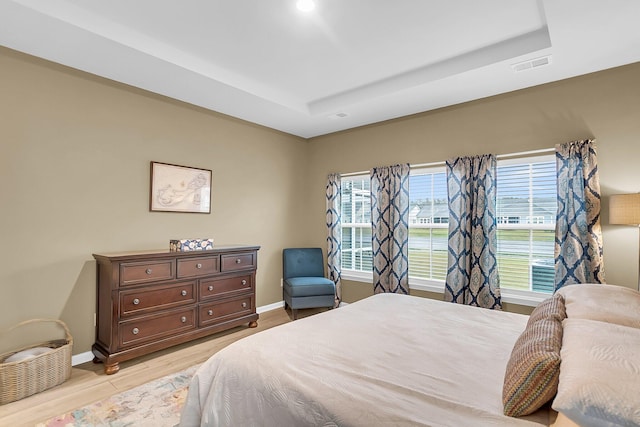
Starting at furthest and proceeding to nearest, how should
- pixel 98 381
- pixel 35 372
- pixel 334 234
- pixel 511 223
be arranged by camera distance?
pixel 334 234
pixel 511 223
pixel 98 381
pixel 35 372

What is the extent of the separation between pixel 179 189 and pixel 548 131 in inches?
157

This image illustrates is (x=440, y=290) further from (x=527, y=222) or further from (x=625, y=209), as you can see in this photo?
(x=625, y=209)

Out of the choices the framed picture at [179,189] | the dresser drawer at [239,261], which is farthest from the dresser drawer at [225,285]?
the framed picture at [179,189]

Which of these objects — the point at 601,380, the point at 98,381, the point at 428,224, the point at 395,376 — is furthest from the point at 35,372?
the point at 428,224

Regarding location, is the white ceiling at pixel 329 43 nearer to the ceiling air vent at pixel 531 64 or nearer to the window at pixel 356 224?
the ceiling air vent at pixel 531 64

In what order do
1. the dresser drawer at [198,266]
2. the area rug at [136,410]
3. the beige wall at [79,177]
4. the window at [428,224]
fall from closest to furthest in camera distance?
1. the area rug at [136,410]
2. the beige wall at [79,177]
3. the dresser drawer at [198,266]
4. the window at [428,224]

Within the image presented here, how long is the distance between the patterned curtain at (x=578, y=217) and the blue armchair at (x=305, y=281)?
2.56 m

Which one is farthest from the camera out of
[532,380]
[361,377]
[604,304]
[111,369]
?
[111,369]

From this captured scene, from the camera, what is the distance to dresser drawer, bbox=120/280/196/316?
2861mm

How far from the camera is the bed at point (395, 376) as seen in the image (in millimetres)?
1071

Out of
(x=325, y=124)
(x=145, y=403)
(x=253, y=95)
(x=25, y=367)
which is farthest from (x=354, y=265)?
(x=25, y=367)

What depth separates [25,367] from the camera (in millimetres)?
2359

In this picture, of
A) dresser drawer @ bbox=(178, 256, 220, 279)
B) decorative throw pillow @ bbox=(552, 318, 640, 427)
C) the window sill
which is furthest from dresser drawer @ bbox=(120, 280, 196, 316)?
decorative throw pillow @ bbox=(552, 318, 640, 427)

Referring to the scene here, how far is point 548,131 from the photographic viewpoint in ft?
10.6
